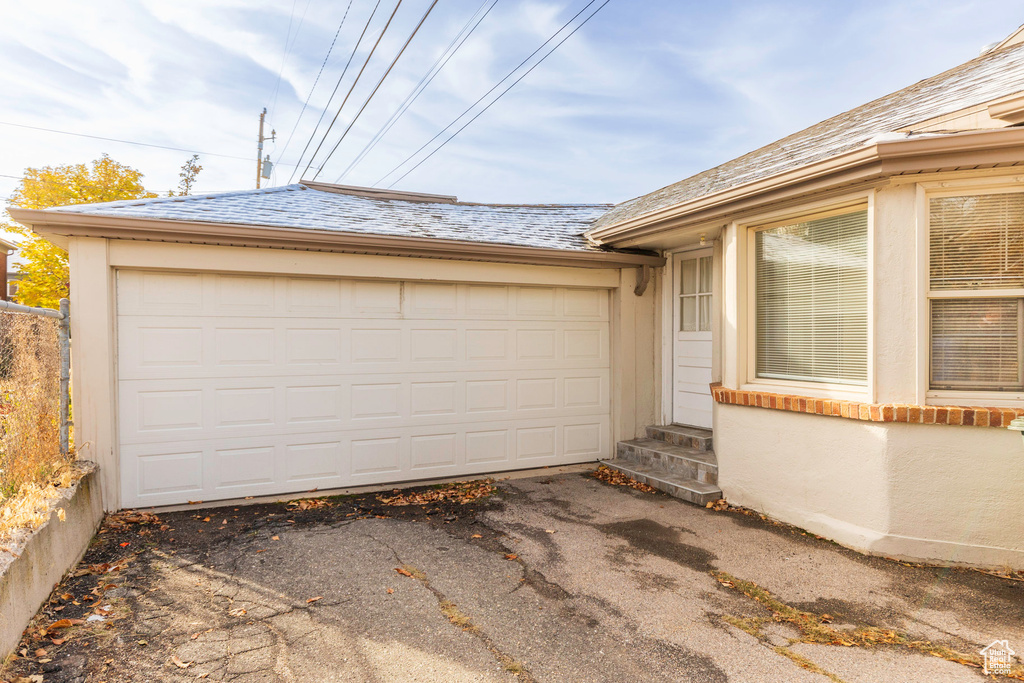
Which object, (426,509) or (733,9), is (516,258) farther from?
(733,9)

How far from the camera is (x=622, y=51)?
9.55 m

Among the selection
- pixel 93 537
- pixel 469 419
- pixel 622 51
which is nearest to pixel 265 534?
pixel 93 537

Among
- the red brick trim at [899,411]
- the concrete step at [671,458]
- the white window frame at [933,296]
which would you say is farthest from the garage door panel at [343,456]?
the white window frame at [933,296]

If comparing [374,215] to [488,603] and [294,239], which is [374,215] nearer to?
[294,239]

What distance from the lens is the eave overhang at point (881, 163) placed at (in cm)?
350

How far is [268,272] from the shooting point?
544cm

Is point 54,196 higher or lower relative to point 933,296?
higher

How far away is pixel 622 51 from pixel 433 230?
19.1 ft

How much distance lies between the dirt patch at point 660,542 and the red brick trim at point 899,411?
1.46 m

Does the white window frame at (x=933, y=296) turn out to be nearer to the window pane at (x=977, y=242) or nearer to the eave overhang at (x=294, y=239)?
the window pane at (x=977, y=242)

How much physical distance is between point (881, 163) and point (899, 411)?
178 cm

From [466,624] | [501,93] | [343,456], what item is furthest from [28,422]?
[501,93]

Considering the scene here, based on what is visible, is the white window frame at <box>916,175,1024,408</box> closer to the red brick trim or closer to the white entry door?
the red brick trim

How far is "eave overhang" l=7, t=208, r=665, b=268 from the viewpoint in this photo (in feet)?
15.3
